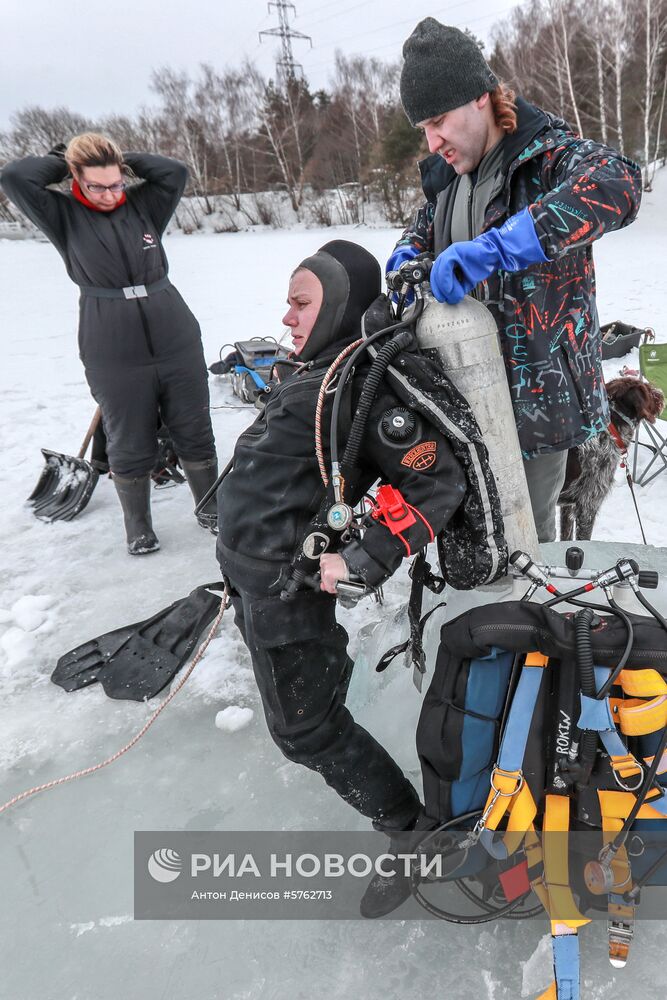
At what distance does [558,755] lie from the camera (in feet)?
4.57

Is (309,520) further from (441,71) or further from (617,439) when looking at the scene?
(617,439)

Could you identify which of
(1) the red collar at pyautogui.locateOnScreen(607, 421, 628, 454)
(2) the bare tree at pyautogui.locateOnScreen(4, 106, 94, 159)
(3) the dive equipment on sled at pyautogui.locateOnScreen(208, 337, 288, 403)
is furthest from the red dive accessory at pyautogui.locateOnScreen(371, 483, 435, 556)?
(2) the bare tree at pyautogui.locateOnScreen(4, 106, 94, 159)

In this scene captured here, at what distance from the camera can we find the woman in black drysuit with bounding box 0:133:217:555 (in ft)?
9.55

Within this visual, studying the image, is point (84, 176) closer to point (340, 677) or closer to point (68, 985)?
point (340, 677)

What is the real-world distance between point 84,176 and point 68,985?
312 centimetres

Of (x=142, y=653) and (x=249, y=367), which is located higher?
(x=249, y=367)

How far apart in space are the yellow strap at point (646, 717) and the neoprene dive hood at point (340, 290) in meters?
1.08

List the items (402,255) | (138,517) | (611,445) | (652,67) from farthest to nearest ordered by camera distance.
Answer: (652,67) → (138,517) → (611,445) → (402,255)

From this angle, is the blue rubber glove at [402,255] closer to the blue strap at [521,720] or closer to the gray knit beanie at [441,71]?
the gray knit beanie at [441,71]

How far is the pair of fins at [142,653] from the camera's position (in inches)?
103

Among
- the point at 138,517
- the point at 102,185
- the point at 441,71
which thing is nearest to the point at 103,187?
the point at 102,185

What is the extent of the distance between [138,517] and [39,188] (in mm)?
1753

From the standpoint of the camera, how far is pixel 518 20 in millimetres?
27062

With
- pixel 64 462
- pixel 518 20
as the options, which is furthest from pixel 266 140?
pixel 64 462
